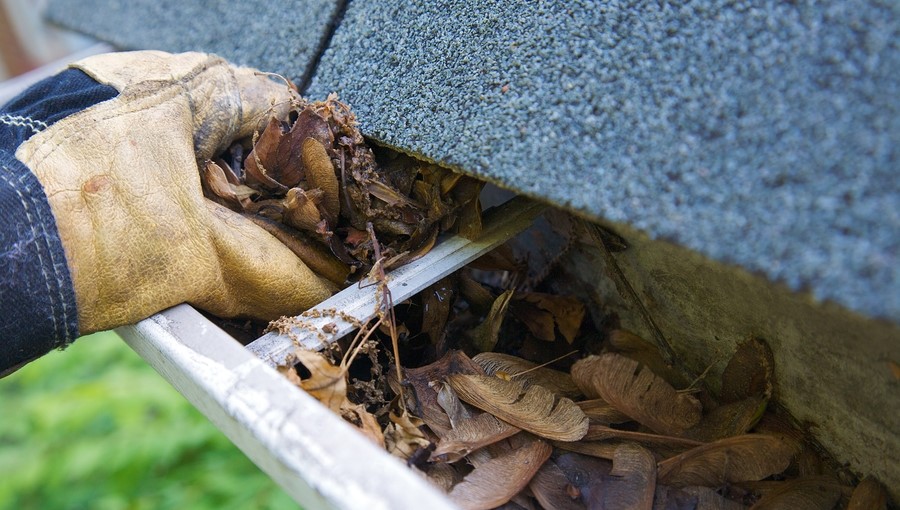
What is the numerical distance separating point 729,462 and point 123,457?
193 cm

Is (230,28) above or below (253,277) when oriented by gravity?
above

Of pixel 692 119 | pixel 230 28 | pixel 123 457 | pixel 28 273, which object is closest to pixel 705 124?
pixel 692 119

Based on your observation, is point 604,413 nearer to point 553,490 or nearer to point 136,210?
point 553,490

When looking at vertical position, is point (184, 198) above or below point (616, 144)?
below

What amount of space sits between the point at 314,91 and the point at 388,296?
17.4 inches

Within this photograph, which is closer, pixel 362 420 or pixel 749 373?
pixel 362 420

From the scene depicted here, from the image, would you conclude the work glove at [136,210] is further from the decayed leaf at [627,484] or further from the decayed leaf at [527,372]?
the decayed leaf at [627,484]

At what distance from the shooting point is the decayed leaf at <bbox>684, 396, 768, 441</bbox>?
1.06 metres

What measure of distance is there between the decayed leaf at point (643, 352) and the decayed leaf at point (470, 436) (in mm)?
327

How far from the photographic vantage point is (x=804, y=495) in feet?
3.18

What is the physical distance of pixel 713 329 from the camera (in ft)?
3.77

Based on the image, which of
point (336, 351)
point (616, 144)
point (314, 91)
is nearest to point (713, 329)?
point (616, 144)

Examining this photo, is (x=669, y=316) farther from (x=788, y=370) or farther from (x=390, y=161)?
(x=390, y=161)

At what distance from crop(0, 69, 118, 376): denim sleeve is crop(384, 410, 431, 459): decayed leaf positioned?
438mm
